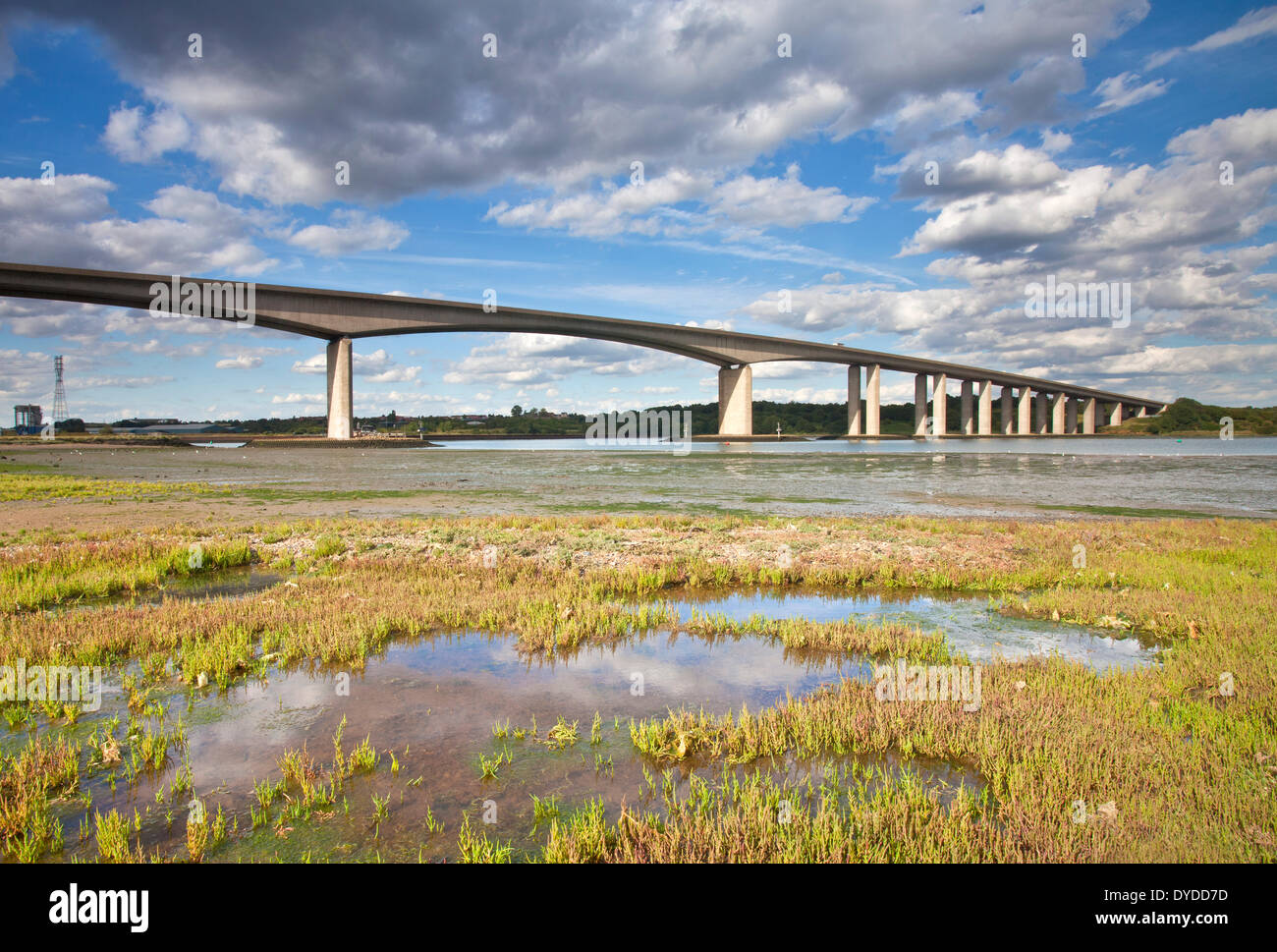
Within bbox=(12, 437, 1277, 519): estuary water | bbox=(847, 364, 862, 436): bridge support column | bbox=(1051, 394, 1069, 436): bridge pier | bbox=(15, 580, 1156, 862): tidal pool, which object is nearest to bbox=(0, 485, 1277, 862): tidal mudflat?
bbox=(15, 580, 1156, 862): tidal pool

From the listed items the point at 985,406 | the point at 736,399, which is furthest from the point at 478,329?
the point at 985,406

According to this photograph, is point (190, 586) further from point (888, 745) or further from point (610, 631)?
point (888, 745)

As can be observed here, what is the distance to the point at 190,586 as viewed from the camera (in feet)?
38.5

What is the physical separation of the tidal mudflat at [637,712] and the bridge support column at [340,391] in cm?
6623

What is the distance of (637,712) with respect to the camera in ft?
20.9

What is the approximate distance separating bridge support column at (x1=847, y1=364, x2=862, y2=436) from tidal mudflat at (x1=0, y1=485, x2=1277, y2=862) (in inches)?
4101

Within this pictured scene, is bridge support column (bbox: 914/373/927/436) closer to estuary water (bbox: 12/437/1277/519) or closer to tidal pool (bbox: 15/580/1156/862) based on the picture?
estuary water (bbox: 12/437/1277/519)

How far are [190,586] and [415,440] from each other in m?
94.1

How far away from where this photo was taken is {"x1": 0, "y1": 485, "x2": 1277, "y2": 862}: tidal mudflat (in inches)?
162

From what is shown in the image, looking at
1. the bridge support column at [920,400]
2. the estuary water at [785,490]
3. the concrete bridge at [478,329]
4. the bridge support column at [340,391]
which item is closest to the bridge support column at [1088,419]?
the concrete bridge at [478,329]

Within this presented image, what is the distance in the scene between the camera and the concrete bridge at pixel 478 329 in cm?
5962

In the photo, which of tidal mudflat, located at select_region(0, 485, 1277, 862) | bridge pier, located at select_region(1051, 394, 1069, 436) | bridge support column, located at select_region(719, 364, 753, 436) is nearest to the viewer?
tidal mudflat, located at select_region(0, 485, 1277, 862)

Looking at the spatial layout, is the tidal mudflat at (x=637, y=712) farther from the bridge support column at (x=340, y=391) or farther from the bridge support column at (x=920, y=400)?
the bridge support column at (x=920, y=400)
